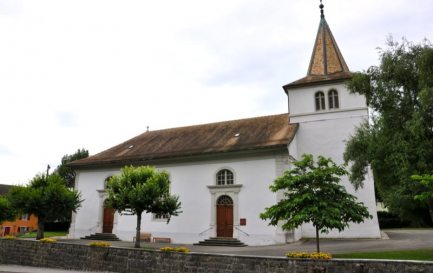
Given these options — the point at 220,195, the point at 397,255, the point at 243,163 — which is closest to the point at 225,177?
the point at 220,195

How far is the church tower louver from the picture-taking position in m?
24.2

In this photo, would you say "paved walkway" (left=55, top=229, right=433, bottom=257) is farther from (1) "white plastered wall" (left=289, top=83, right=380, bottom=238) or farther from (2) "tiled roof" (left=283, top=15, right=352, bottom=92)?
(2) "tiled roof" (left=283, top=15, right=352, bottom=92)

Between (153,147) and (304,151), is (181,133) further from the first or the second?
(304,151)

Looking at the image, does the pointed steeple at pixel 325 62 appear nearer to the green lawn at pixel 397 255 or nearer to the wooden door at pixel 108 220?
the green lawn at pixel 397 255

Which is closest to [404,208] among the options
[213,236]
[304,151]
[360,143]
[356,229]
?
[360,143]

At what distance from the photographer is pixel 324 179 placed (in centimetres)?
1464

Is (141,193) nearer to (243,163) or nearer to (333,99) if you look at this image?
(243,163)

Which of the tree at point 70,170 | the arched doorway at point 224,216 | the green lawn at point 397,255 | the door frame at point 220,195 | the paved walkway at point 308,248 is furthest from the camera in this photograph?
the tree at point 70,170

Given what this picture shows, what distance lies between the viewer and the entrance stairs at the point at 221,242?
22.4 metres

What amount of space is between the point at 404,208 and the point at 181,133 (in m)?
18.9

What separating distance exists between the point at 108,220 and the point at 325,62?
20632 millimetres

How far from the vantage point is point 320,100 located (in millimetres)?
26391

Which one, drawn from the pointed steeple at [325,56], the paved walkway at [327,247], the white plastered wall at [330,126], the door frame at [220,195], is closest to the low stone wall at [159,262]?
the paved walkway at [327,247]

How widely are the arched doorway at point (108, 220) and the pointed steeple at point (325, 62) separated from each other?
647 inches
